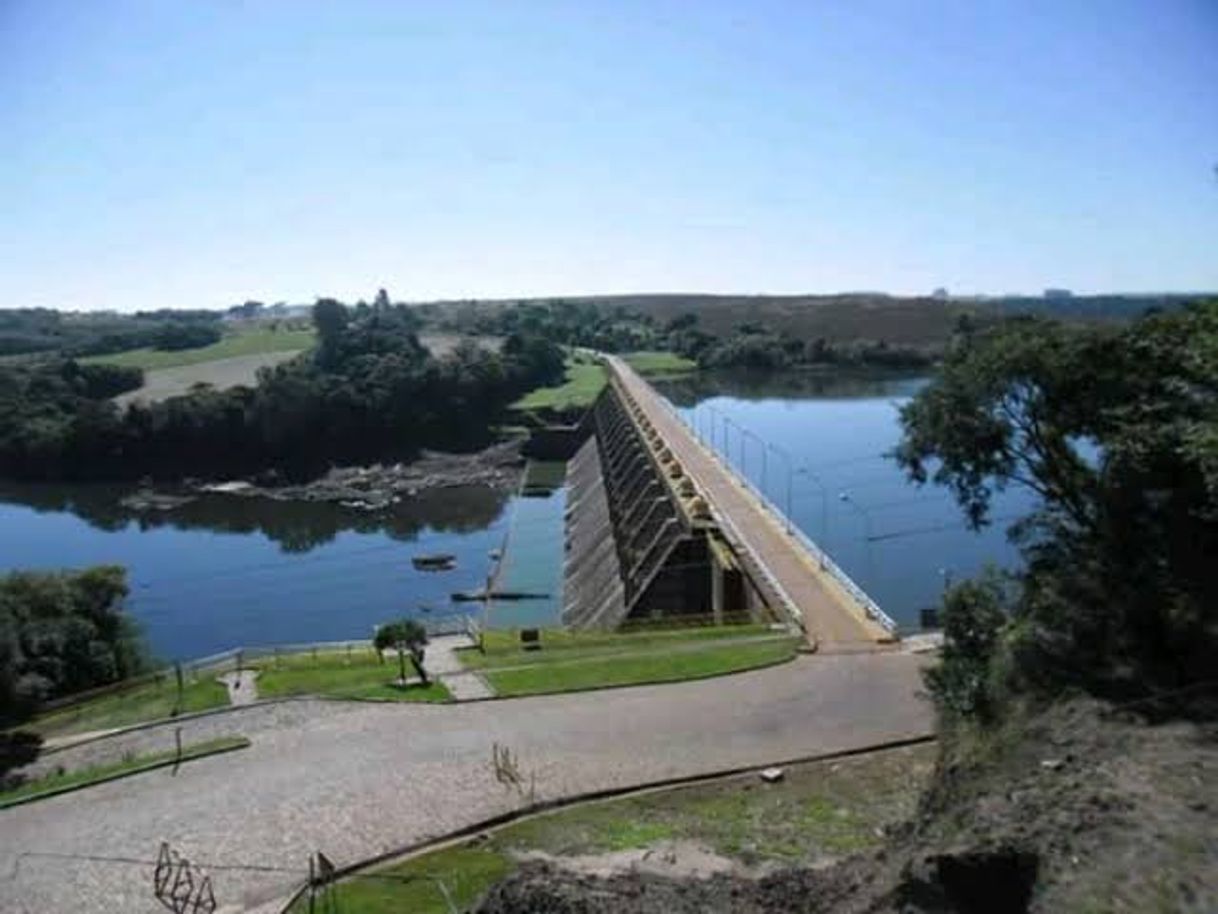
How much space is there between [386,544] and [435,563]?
7.64 metres

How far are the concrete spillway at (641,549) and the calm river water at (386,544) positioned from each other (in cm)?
237

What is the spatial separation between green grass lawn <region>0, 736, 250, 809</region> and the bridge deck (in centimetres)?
1406

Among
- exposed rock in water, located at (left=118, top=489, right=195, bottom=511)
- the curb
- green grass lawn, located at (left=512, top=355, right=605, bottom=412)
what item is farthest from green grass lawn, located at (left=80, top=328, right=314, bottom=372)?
the curb

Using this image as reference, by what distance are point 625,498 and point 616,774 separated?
133ft

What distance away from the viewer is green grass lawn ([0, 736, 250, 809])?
65.1ft

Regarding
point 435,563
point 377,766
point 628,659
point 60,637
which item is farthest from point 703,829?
point 435,563

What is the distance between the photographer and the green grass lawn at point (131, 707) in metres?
24.5

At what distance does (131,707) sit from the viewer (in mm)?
25922

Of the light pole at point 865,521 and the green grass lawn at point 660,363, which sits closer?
the light pole at point 865,521

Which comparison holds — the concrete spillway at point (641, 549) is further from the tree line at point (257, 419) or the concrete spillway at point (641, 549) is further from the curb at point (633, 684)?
the tree line at point (257, 419)

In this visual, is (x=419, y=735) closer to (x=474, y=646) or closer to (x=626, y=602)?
(x=474, y=646)

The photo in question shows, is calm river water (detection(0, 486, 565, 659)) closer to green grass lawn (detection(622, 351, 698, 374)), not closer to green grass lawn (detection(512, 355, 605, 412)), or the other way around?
green grass lawn (detection(512, 355, 605, 412))

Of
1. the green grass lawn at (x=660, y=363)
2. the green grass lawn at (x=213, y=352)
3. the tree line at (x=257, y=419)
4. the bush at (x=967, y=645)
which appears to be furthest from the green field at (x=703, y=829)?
the green grass lawn at (x=660, y=363)

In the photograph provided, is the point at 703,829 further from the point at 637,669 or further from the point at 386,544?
the point at 386,544
